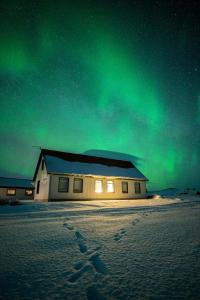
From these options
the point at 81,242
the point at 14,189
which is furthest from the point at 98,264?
the point at 14,189

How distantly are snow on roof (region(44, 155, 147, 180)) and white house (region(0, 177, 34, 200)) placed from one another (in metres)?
20.5

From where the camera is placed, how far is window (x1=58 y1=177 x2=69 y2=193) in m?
16.9

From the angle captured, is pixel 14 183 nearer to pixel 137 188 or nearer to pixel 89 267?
pixel 137 188

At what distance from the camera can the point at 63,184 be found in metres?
17.1

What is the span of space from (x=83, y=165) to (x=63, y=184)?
368cm

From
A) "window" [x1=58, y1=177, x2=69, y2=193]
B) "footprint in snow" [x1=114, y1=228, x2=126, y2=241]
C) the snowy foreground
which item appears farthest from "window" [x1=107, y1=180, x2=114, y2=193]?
the snowy foreground

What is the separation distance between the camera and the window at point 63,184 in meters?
16.9

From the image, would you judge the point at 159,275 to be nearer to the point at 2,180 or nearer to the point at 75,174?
the point at 75,174

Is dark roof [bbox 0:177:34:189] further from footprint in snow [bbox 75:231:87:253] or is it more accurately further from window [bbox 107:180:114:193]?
footprint in snow [bbox 75:231:87:253]

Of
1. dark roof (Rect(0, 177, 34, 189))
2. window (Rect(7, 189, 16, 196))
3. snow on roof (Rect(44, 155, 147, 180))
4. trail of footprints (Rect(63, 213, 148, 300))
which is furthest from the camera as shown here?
dark roof (Rect(0, 177, 34, 189))

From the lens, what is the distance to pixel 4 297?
124 centimetres

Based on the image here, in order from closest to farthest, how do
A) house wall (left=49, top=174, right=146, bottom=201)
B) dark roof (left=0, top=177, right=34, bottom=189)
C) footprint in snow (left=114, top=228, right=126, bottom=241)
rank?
footprint in snow (left=114, top=228, right=126, bottom=241)
house wall (left=49, top=174, right=146, bottom=201)
dark roof (left=0, top=177, right=34, bottom=189)

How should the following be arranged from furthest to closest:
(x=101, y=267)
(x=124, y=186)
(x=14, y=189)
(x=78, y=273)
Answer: (x=14, y=189) → (x=124, y=186) → (x=101, y=267) → (x=78, y=273)

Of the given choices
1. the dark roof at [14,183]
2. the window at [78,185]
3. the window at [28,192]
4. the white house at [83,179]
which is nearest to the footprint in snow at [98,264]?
the white house at [83,179]
